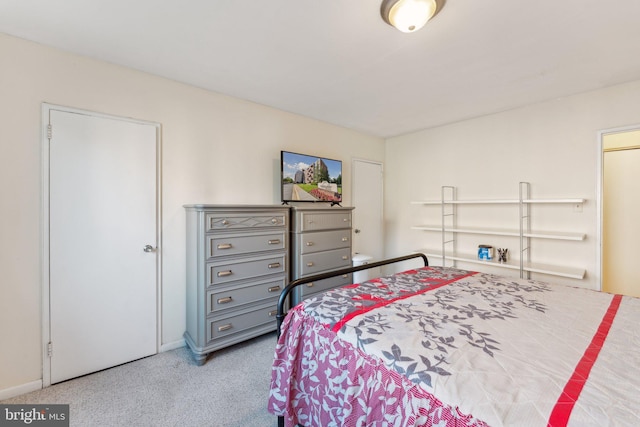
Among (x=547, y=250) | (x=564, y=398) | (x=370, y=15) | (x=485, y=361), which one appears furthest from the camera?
(x=547, y=250)

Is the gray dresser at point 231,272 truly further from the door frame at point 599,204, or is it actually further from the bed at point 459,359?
the door frame at point 599,204

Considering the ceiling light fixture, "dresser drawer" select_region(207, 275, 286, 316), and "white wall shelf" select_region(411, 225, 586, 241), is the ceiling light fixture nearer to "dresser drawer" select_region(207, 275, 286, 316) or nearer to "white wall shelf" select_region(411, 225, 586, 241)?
"dresser drawer" select_region(207, 275, 286, 316)

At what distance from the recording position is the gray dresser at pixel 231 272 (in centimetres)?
229

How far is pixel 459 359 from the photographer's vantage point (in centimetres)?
102

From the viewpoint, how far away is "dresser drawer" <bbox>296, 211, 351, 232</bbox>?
2910 millimetres

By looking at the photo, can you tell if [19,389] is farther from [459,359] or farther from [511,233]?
[511,233]

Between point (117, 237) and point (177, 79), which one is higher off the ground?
point (177, 79)

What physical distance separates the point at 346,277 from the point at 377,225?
1439mm

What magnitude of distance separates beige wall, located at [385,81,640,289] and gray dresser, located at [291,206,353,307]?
1.50 meters

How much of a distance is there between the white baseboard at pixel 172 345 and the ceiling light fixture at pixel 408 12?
3184mm

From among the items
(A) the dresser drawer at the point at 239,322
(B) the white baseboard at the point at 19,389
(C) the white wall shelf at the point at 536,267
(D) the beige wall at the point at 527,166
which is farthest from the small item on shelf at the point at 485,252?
(B) the white baseboard at the point at 19,389

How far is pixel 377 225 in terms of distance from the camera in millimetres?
4473

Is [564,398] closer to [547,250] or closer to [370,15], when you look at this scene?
[370,15]

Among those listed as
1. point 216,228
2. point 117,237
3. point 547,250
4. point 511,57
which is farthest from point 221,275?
point 547,250
